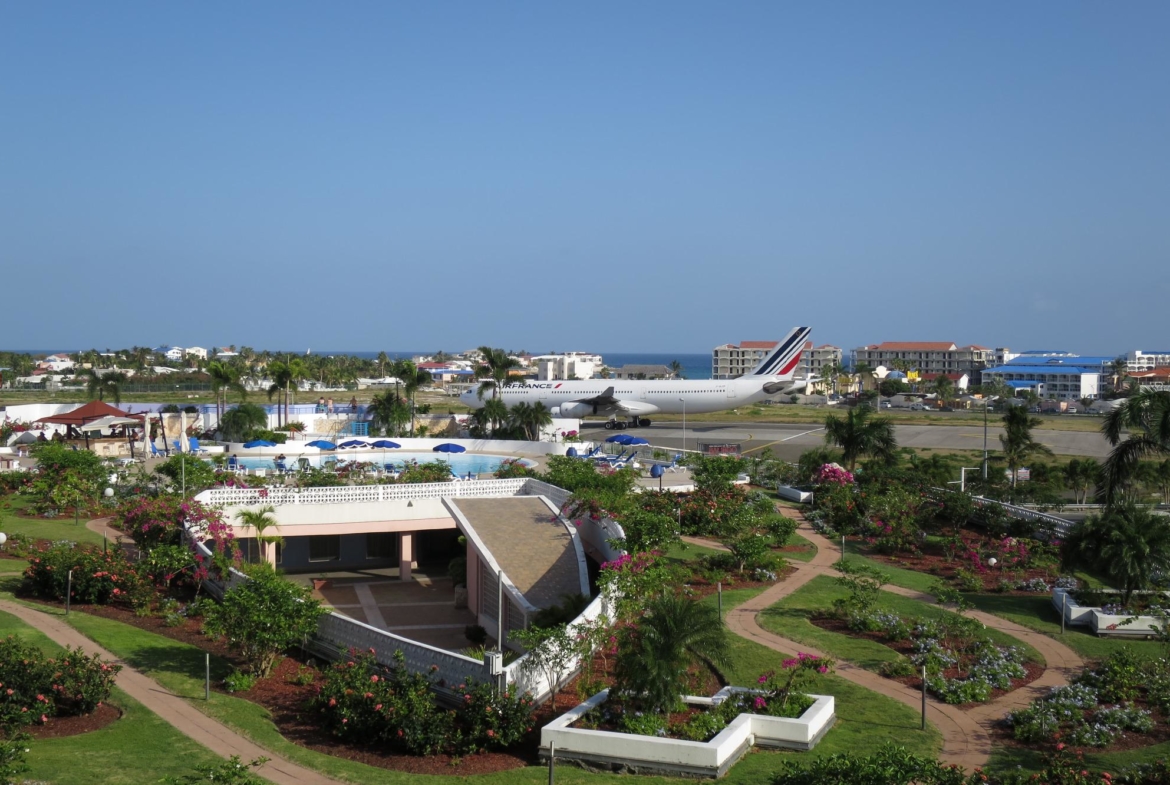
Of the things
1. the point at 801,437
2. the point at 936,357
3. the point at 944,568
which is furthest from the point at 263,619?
the point at 936,357

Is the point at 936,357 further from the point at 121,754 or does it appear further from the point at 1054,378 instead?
the point at 121,754

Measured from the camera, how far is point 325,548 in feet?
97.8

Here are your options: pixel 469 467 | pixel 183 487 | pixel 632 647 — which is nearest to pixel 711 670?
pixel 632 647

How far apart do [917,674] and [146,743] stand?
12713 millimetres

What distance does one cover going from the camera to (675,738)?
543 inches

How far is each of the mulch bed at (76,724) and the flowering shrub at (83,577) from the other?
7154 millimetres

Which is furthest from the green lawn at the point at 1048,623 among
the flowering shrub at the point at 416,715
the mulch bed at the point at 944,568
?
the flowering shrub at the point at 416,715

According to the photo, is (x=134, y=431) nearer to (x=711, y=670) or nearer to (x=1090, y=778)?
(x=711, y=670)

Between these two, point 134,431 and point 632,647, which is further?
point 134,431

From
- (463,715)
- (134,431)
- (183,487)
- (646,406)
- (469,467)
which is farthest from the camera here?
(646,406)

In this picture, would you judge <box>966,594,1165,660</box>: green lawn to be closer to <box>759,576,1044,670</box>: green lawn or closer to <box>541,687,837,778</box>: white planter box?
<box>759,576,1044,670</box>: green lawn

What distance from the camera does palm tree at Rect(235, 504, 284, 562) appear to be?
25.4m

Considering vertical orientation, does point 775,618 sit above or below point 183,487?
below

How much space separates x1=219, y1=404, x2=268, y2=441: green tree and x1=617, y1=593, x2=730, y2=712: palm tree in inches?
1544
